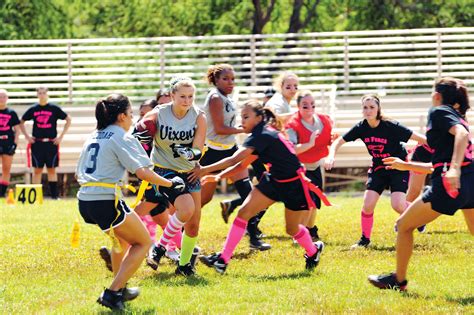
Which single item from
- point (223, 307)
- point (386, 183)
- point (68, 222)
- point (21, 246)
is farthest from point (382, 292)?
point (68, 222)

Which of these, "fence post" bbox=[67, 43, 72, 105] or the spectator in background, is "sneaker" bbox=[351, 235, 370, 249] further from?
"fence post" bbox=[67, 43, 72, 105]

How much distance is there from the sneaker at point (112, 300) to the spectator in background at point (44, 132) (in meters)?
11.6

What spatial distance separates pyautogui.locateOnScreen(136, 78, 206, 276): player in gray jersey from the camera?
937 centimetres

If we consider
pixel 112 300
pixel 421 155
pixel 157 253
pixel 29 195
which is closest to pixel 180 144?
pixel 157 253

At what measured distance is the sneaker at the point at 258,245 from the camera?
37.2 ft

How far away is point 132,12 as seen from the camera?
3019 cm

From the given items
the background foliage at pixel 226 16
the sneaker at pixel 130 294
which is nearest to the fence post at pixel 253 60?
the background foliage at pixel 226 16

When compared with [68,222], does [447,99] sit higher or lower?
higher

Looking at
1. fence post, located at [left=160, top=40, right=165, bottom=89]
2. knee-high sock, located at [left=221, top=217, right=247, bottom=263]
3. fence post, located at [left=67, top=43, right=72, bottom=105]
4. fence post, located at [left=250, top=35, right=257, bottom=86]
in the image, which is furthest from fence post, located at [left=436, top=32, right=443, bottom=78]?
knee-high sock, located at [left=221, top=217, right=247, bottom=263]

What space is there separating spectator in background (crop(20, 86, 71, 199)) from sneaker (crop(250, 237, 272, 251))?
8.42 m

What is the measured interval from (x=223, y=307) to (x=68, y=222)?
23.0ft

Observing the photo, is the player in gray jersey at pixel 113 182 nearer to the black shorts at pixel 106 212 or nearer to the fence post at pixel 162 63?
the black shorts at pixel 106 212

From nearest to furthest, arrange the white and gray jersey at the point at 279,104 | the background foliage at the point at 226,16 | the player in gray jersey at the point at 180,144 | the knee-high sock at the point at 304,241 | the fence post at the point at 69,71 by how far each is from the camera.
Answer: the player in gray jersey at the point at 180,144 < the knee-high sock at the point at 304,241 < the white and gray jersey at the point at 279,104 < the fence post at the point at 69,71 < the background foliage at the point at 226,16

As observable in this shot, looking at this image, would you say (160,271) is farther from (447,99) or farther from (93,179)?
(447,99)
